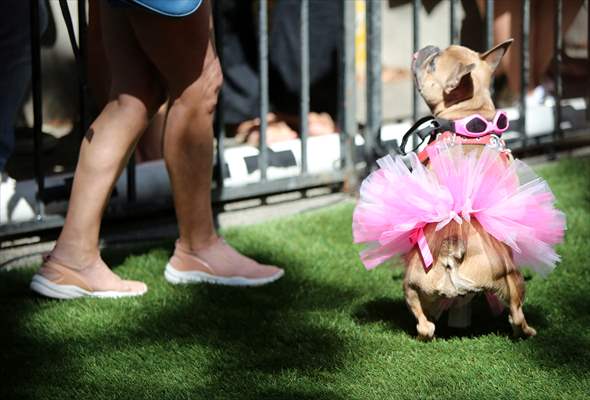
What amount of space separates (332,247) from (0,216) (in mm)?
1323

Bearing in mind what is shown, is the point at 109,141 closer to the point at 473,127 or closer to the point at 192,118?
the point at 192,118

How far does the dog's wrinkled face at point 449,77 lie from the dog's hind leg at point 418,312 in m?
0.54

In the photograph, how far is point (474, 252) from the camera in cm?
289

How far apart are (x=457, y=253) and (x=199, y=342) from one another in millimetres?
778

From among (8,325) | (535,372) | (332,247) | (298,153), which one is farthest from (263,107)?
(535,372)

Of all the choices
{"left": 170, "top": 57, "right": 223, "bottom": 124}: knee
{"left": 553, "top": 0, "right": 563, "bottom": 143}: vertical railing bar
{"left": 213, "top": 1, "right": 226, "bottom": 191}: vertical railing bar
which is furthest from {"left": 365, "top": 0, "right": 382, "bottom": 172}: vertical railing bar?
{"left": 170, "top": 57, "right": 223, "bottom": 124}: knee

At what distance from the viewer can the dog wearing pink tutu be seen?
9.45 feet

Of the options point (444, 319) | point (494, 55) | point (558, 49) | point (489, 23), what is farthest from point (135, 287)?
point (558, 49)

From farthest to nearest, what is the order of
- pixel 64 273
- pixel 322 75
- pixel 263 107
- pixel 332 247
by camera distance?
pixel 322 75
pixel 263 107
pixel 332 247
pixel 64 273

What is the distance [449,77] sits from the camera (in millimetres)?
3055

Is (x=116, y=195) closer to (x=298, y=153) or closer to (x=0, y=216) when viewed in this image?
(x=0, y=216)

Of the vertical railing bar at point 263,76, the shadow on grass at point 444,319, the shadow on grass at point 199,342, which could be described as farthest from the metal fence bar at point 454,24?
the shadow on grass at point 444,319

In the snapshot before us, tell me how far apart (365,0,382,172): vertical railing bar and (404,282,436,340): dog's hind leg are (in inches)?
94.5

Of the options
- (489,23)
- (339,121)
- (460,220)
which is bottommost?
(339,121)
